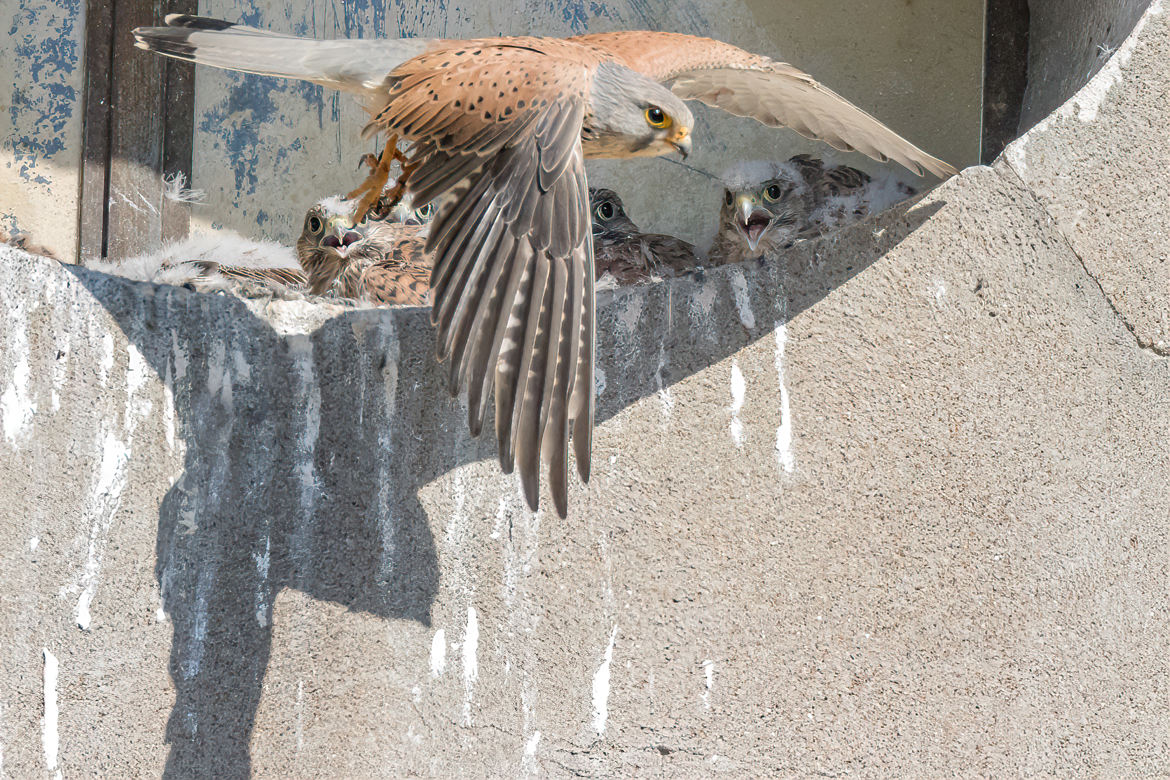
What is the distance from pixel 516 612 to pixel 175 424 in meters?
0.81

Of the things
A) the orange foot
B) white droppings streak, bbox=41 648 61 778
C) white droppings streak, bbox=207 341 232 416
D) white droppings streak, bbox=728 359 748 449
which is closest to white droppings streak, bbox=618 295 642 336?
white droppings streak, bbox=728 359 748 449

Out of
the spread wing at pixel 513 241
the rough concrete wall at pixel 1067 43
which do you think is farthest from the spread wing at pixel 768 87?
the rough concrete wall at pixel 1067 43

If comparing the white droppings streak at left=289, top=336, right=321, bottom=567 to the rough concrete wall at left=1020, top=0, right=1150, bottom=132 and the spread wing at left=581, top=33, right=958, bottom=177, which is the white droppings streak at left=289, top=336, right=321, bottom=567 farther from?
the rough concrete wall at left=1020, top=0, right=1150, bottom=132

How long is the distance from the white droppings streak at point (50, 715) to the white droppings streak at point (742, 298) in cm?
156

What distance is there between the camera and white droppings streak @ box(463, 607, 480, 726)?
2520 millimetres

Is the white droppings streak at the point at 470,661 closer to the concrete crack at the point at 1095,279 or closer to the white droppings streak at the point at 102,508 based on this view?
the white droppings streak at the point at 102,508

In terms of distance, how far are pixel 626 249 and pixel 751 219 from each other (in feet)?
1.27

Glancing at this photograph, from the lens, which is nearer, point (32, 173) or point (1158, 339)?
point (1158, 339)

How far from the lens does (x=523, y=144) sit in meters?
2.31

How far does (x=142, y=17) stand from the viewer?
4.09 meters

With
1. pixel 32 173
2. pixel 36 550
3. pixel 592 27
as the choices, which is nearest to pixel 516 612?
pixel 36 550

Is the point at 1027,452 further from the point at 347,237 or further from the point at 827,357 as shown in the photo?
the point at 347,237

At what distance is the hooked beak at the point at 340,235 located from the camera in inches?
145

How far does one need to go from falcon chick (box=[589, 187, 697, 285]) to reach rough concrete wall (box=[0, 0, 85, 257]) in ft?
5.94
